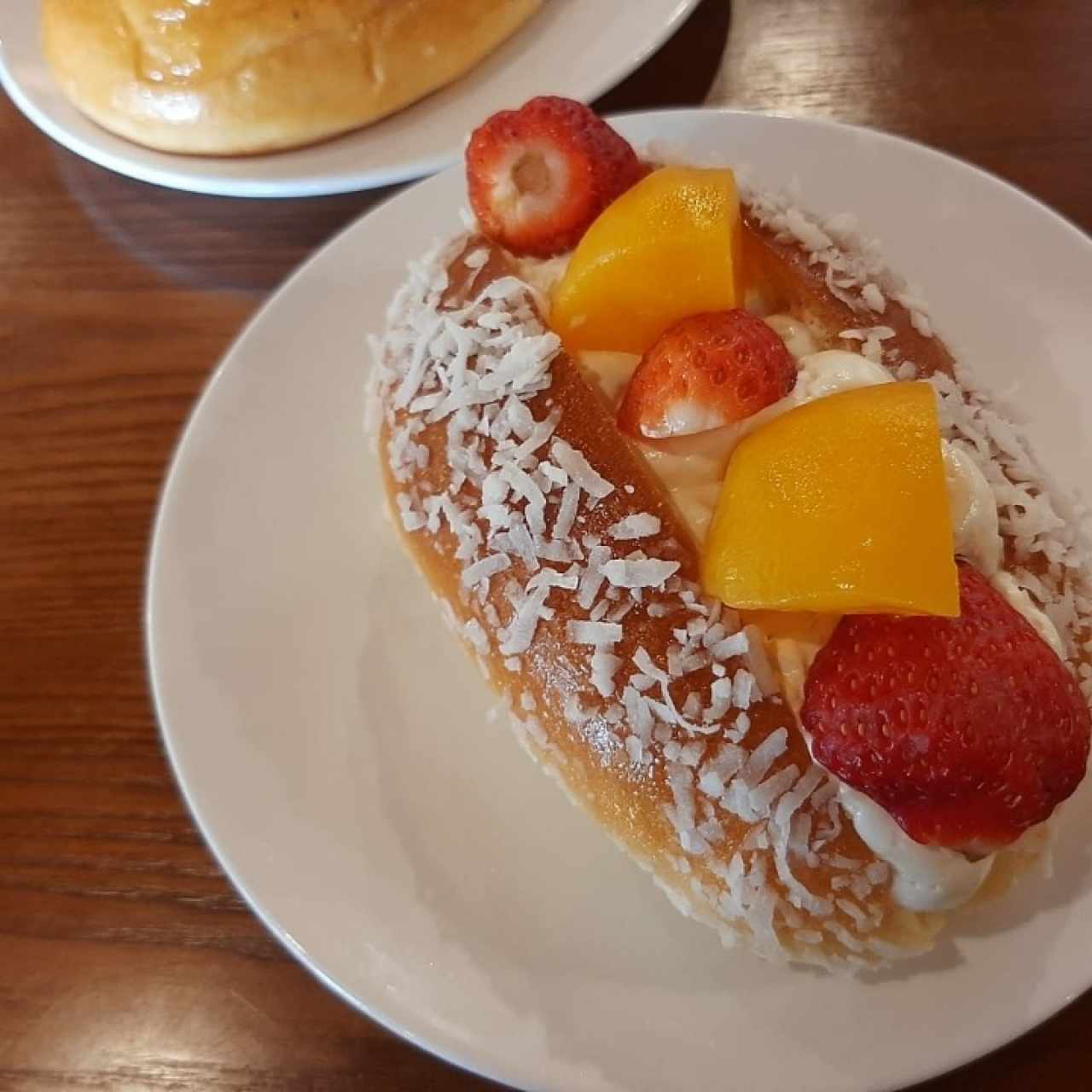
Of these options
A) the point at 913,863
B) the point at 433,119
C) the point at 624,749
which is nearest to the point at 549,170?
the point at 433,119

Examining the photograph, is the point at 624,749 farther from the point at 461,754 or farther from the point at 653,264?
the point at 653,264

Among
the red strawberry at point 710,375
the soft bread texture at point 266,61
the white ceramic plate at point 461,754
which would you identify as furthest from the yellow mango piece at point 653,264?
the soft bread texture at point 266,61

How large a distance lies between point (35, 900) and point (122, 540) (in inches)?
18.8

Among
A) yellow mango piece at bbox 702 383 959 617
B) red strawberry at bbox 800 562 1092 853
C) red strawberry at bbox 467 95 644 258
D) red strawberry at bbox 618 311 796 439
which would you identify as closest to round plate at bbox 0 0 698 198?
red strawberry at bbox 467 95 644 258

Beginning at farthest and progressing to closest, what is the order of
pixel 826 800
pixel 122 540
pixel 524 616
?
pixel 122 540
pixel 524 616
pixel 826 800

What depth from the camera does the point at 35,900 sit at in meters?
1.20

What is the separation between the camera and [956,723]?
836 mm

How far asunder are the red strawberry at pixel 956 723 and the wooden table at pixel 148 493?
20cm

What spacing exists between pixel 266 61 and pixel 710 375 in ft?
3.11

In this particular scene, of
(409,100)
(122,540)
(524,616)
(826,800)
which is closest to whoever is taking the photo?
(826,800)

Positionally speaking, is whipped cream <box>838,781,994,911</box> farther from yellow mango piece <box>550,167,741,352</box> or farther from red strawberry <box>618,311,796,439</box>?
yellow mango piece <box>550,167,741,352</box>

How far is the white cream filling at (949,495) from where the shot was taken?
3.01 ft

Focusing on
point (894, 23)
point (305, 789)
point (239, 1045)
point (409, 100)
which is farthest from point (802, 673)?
point (894, 23)

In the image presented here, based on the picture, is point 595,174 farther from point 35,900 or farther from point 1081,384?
point 35,900
